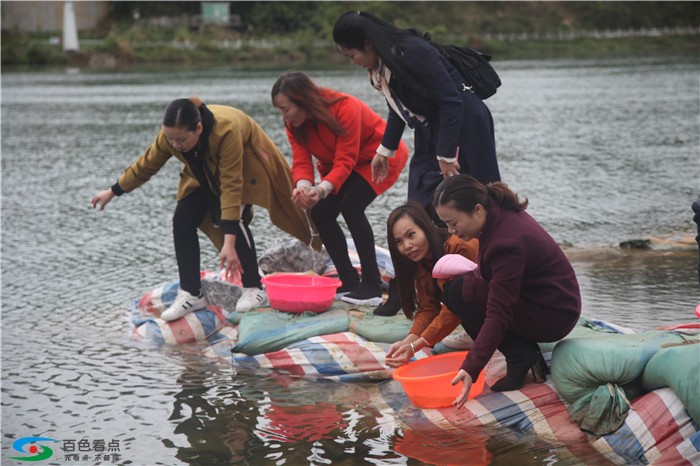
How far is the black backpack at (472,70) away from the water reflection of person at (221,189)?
1.28m

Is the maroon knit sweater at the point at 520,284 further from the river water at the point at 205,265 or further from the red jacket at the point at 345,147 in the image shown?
A: the red jacket at the point at 345,147

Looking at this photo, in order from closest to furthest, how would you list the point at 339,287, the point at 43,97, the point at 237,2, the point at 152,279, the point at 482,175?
the point at 482,175
the point at 339,287
the point at 152,279
the point at 43,97
the point at 237,2

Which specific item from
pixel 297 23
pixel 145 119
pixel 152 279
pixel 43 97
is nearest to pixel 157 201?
pixel 152 279

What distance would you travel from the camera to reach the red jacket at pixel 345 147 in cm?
525

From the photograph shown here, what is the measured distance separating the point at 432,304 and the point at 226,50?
46542mm

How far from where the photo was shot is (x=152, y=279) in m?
6.98

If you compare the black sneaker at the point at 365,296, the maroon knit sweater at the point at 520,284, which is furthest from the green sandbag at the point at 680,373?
the black sneaker at the point at 365,296

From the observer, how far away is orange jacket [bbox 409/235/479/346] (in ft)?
14.1

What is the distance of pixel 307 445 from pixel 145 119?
52.6 feet

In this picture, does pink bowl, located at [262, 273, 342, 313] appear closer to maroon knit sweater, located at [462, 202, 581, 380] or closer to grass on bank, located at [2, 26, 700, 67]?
maroon knit sweater, located at [462, 202, 581, 380]

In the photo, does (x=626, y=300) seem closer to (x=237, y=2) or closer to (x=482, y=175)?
(x=482, y=175)

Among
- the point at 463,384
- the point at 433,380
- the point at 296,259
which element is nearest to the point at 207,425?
the point at 433,380

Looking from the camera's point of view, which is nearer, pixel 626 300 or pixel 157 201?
pixel 626 300

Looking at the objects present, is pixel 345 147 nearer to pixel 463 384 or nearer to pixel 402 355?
pixel 402 355
